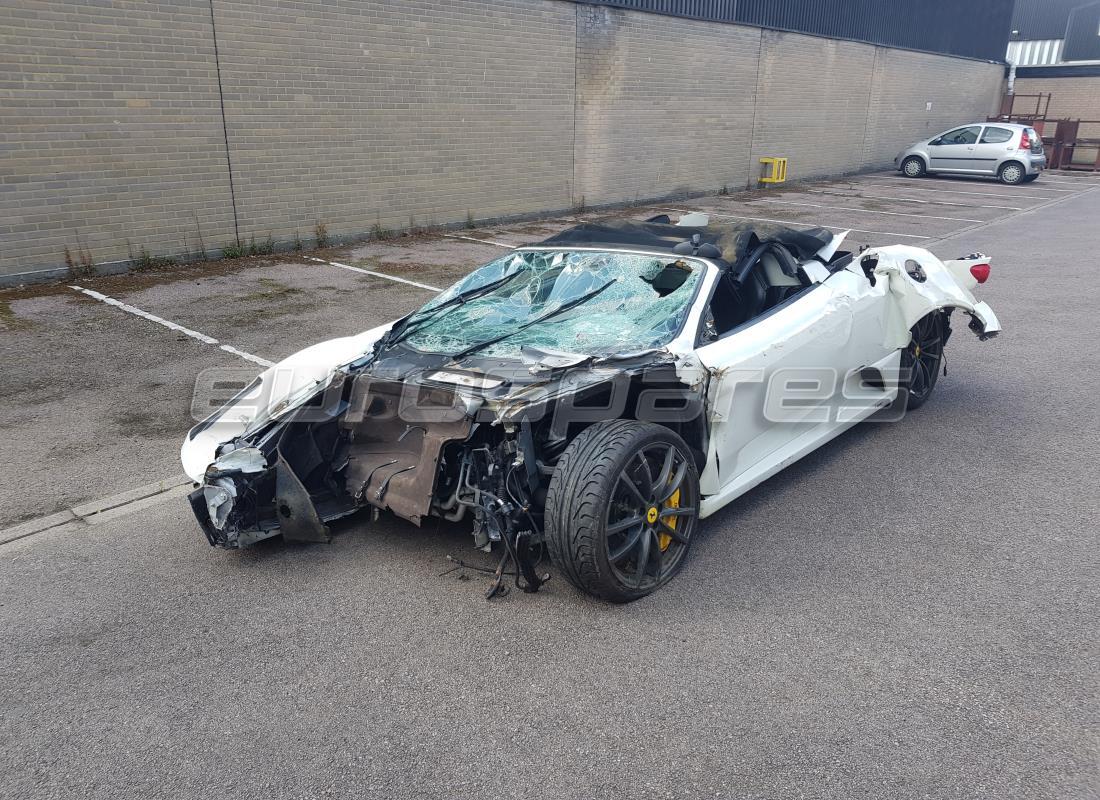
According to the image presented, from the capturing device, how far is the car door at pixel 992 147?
77.3 ft

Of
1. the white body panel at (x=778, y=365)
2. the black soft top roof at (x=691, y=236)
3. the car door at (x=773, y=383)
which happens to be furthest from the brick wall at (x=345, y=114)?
the car door at (x=773, y=383)

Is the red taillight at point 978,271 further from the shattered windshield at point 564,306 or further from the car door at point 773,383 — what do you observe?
the shattered windshield at point 564,306

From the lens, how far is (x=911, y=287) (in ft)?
19.2

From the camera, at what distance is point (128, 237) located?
1071 centimetres

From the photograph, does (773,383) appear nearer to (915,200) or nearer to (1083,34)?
(915,200)

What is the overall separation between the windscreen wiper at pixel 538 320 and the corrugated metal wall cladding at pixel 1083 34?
44.2 m

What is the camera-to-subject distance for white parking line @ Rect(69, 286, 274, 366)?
7.61 m

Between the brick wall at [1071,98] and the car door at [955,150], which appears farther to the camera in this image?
the brick wall at [1071,98]

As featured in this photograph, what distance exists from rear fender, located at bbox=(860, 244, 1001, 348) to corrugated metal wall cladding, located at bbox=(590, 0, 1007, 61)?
12.2 metres

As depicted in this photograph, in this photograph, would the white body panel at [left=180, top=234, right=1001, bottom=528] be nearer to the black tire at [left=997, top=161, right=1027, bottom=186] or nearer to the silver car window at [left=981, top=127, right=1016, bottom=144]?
the black tire at [left=997, top=161, right=1027, bottom=186]

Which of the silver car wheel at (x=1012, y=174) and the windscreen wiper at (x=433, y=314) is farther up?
the windscreen wiper at (x=433, y=314)

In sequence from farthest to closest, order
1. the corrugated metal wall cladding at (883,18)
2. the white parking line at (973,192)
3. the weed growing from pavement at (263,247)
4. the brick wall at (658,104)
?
the white parking line at (973,192)
the corrugated metal wall cladding at (883,18)
the brick wall at (658,104)
the weed growing from pavement at (263,247)

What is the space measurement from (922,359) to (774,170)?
1693 cm

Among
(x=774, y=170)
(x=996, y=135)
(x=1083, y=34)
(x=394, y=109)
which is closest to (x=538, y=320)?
(x=394, y=109)
